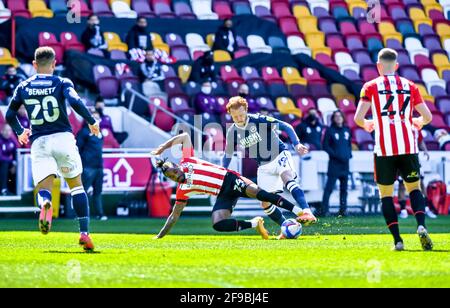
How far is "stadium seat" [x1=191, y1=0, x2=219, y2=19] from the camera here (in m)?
25.8

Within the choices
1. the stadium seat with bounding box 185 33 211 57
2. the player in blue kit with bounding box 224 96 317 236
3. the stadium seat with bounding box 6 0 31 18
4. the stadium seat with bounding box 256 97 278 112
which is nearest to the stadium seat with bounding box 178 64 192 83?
the stadium seat with bounding box 185 33 211 57

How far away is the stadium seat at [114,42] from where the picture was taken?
2347cm

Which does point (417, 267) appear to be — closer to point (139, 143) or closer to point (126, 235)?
point (126, 235)

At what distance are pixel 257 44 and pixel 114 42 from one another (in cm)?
384

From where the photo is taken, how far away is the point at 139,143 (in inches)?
853

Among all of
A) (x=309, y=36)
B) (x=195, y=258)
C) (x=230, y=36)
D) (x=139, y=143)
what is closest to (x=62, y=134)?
(x=195, y=258)

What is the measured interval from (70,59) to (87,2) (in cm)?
330

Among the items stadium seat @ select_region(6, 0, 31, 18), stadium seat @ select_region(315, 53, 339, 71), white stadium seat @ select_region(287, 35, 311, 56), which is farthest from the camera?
white stadium seat @ select_region(287, 35, 311, 56)

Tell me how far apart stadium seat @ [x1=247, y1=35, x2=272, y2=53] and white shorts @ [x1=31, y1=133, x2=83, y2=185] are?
15093mm

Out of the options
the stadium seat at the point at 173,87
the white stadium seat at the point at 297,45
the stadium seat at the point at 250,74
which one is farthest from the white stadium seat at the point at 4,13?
the white stadium seat at the point at 297,45

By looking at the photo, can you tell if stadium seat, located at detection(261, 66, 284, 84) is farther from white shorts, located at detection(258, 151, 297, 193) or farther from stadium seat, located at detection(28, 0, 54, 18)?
white shorts, located at detection(258, 151, 297, 193)

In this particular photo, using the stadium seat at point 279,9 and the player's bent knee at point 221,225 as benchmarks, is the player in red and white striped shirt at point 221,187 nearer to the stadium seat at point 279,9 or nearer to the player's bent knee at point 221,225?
the player's bent knee at point 221,225

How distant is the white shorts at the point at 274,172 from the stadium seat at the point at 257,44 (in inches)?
481

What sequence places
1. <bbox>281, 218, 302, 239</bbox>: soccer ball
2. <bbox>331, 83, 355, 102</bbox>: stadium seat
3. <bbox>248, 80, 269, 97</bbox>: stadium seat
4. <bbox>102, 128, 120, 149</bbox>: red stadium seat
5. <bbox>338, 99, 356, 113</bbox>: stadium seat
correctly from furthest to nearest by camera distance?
<bbox>331, 83, 355, 102</bbox>: stadium seat < <bbox>338, 99, 356, 113</bbox>: stadium seat < <bbox>248, 80, 269, 97</bbox>: stadium seat < <bbox>102, 128, 120, 149</bbox>: red stadium seat < <bbox>281, 218, 302, 239</bbox>: soccer ball
